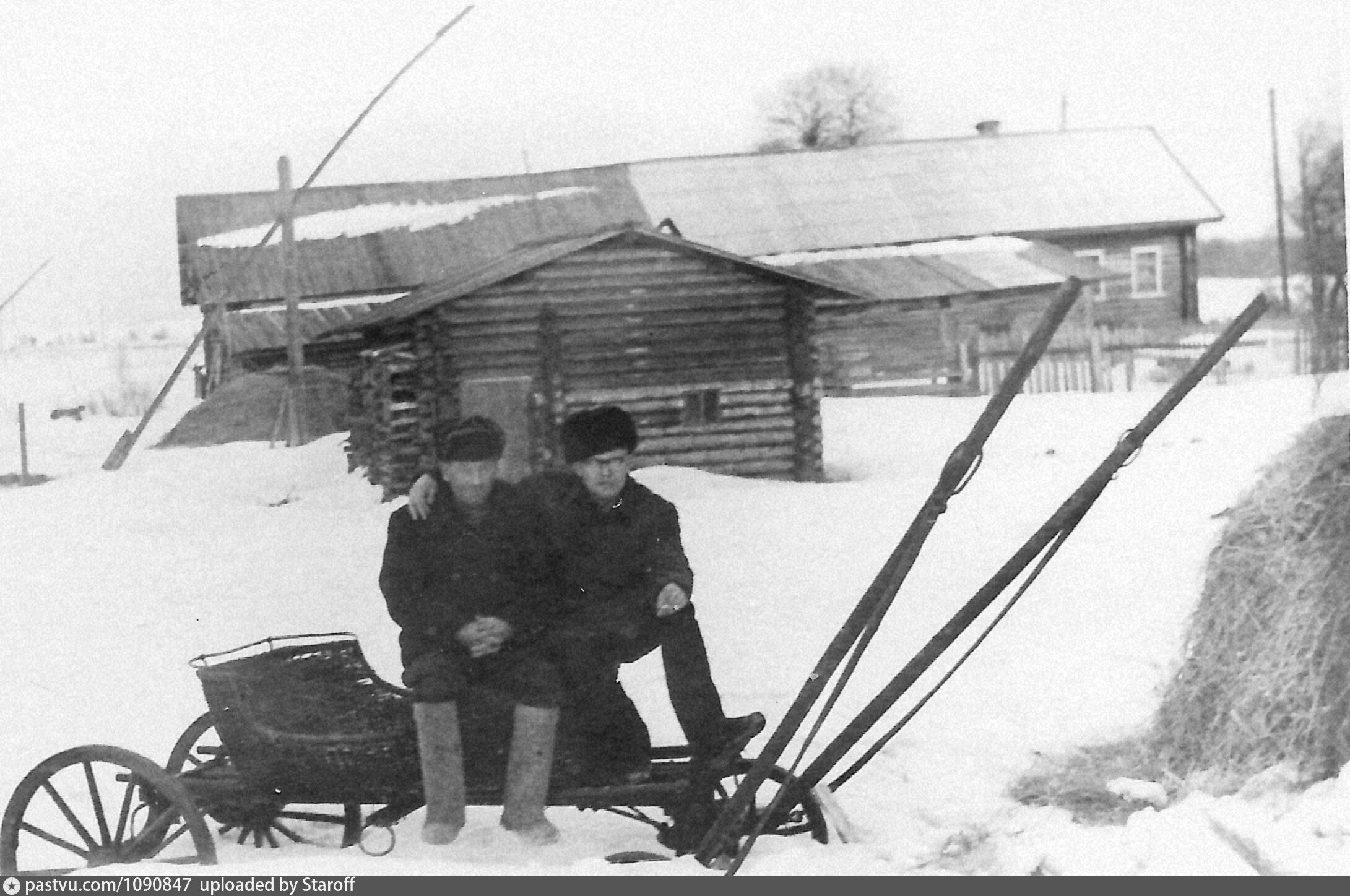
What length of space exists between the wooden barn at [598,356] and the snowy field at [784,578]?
175 mm

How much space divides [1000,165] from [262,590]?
122 inches

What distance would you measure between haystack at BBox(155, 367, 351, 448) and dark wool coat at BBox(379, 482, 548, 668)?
0.92m

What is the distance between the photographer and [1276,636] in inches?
140

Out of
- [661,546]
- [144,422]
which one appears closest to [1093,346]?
[661,546]

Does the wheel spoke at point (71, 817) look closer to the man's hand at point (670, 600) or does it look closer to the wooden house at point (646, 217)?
the wooden house at point (646, 217)

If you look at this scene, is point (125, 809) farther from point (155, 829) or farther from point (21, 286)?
point (21, 286)

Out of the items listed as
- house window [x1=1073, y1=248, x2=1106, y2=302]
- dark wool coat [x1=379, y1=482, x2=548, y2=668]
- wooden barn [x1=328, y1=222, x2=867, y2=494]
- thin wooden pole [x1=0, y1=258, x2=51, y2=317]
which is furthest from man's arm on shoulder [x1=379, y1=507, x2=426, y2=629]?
house window [x1=1073, y1=248, x2=1106, y2=302]

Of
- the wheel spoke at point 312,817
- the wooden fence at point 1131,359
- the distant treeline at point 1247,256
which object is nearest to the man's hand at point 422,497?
the wheel spoke at point 312,817

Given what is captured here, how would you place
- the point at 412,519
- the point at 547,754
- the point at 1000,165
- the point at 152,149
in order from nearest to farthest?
the point at 547,754, the point at 412,519, the point at 152,149, the point at 1000,165

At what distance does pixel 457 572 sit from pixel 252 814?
88 centimetres

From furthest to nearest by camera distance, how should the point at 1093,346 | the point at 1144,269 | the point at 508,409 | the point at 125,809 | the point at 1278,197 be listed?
the point at 1144,269 < the point at 1093,346 < the point at 1278,197 < the point at 508,409 < the point at 125,809

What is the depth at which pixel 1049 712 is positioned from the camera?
12.9 ft

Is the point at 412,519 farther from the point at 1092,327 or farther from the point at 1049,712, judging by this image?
the point at 1092,327

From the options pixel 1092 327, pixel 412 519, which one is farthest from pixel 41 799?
pixel 1092 327
